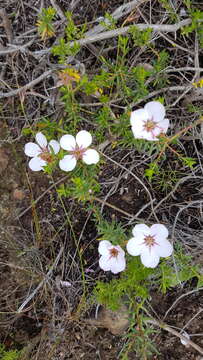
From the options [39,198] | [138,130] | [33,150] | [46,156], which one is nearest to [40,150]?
[33,150]

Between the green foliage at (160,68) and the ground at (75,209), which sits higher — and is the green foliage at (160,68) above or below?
above

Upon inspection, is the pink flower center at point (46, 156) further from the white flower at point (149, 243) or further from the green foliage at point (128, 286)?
the green foliage at point (128, 286)

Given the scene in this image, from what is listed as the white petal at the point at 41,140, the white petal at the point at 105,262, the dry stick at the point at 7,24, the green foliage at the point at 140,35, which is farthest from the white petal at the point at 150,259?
the dry stick at the point at 7,24

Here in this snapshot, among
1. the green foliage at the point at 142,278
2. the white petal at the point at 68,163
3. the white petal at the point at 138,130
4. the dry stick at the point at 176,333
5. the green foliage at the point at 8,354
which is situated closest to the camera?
the white petal at the point at 138,130

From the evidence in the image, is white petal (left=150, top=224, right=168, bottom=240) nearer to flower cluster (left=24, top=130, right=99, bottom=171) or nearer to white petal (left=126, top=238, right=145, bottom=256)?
white petal (left=126, top=238, right=145, bottom=256)

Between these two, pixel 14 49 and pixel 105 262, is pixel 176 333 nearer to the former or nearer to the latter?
pixel 105 262

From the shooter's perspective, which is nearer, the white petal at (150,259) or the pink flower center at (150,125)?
the pink flower center at (150,125)

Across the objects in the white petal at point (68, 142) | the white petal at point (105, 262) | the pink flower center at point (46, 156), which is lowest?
the white petal at point (105, 262)

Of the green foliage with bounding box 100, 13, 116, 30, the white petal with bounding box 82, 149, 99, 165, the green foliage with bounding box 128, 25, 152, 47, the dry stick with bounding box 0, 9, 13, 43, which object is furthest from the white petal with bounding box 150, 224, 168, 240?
the dry stick with bounding box 0, 9, 13, 43
